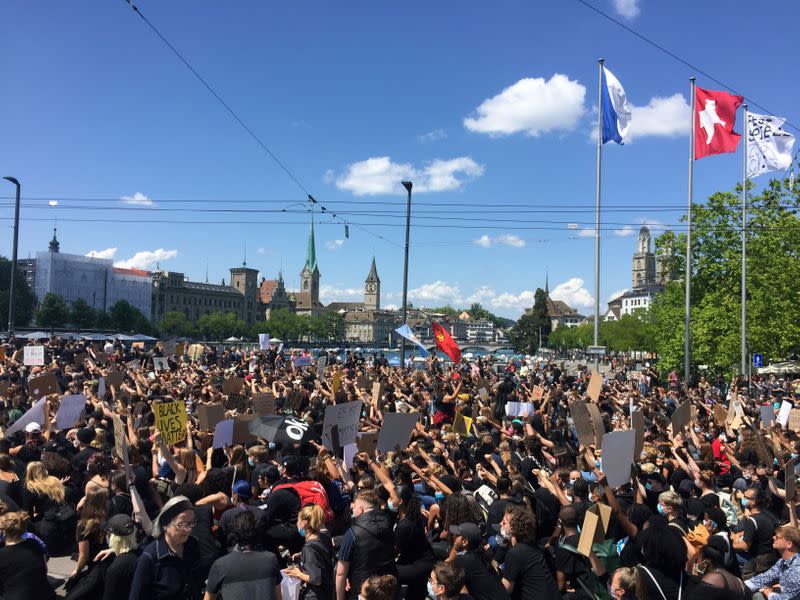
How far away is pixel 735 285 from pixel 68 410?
34.8 metres

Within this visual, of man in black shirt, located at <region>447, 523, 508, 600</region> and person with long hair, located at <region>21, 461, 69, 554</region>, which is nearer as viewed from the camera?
man in black shirt, located at <region>447, 523, 508, 600</region>

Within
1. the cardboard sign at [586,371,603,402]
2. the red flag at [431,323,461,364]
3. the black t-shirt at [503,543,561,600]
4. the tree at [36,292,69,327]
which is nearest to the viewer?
the black t-shirt at [503,543,561,600]

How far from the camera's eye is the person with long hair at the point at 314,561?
5.17 m

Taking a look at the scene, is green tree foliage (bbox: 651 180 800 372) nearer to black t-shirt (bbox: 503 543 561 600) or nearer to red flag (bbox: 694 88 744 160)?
red flag (bbox: 694 88 744 160)

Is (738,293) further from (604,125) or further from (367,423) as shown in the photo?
(367,423)

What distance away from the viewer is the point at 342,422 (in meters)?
9.22

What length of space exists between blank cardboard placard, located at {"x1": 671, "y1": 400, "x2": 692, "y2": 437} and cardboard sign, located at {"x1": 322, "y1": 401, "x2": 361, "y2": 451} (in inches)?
238

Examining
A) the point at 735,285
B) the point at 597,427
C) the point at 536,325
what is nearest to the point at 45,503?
the point at 597,427

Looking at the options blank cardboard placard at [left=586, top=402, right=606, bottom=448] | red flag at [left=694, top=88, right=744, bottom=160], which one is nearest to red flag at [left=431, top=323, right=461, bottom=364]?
blank cardboard placard at [left=586, top=402, right=606, bottom=448]

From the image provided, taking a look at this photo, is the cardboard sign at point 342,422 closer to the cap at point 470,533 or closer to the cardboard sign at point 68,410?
the cap at point 470,533

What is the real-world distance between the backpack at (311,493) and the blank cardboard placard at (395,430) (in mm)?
2317

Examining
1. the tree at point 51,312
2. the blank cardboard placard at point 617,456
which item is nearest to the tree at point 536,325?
the tree at point 51,312

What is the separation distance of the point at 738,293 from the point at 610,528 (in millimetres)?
34687

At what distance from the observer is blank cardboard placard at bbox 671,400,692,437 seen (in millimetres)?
11938
